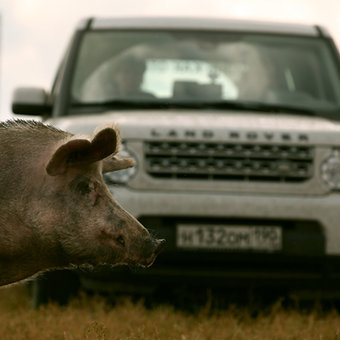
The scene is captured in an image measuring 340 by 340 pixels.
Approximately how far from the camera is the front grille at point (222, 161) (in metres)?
6.99

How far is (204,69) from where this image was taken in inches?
320

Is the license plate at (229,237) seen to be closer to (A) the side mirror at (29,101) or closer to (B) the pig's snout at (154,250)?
(A) the side mirror at (29,101)

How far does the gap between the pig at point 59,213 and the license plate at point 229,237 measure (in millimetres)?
2709

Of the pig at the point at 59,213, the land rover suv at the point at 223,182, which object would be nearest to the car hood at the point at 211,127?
the land rover suv at the point at 223,182

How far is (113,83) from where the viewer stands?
7.91 metres

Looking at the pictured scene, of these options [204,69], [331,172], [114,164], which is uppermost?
[204,69]

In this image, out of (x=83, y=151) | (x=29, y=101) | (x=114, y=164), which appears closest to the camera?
(x=83, y=151)

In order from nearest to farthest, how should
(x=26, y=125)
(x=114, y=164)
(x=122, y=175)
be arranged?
(x=26, y=125) < (x=114, y=164) < (x=122, y=175)

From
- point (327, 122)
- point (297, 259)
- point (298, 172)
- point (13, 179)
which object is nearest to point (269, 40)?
point (327, 122)

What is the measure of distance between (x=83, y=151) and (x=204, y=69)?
435 cm

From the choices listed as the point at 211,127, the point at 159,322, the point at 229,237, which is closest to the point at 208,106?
the point at 211,127

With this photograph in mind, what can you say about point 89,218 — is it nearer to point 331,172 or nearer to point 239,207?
point 239,207

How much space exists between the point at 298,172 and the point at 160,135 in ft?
3.13

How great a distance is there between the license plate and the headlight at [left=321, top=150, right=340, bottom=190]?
51cm
